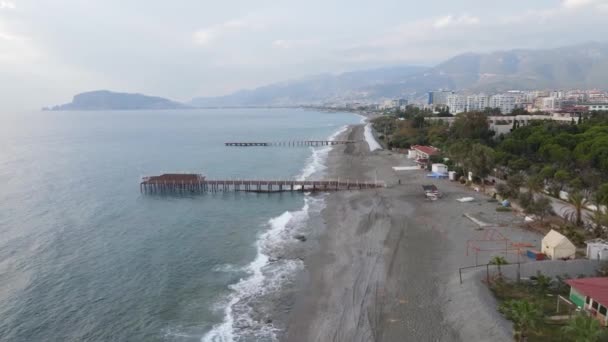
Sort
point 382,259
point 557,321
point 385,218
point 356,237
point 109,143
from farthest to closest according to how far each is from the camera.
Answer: point 109,143, point 385,218, point 356,237, point 382,259, point 557,321

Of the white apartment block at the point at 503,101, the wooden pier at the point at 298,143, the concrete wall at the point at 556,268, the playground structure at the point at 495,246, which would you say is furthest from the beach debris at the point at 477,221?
the white apartment block at the point at 503,101

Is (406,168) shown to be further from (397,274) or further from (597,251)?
(597,251)

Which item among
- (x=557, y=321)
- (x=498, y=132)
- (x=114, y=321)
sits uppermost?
(x=498, y=132)

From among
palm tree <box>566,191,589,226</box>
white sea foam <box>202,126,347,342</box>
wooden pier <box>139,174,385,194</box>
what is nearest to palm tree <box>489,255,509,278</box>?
palm tree <box>566,191,589,226</box>

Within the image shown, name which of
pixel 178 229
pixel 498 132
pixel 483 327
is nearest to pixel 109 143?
pixel 178 229

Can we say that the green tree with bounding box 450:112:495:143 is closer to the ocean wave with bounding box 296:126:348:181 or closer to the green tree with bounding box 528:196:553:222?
the ocean wave with bounding box 296:126:348:181

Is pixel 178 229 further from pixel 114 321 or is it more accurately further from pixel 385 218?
pixel 385 218

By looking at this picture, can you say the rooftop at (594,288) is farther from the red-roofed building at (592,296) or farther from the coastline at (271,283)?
the coastline at (271,283)
